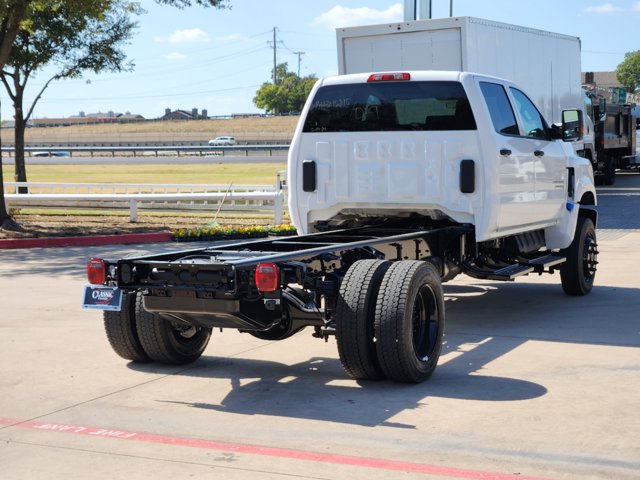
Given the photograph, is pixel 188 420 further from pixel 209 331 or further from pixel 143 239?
pixel 143 239

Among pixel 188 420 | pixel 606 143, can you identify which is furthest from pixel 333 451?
pixel 606 143

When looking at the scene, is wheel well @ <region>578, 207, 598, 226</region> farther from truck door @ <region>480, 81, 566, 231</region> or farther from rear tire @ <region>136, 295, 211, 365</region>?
rear tire @ <region>136, 295, 211, 365</region>

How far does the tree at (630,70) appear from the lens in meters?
167

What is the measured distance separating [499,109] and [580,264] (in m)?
2.69

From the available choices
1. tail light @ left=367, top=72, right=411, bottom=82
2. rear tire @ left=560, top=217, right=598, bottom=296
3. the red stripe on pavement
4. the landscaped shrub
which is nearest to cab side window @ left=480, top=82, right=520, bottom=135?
tail light @ left=367, top=72, right=411, bottom=82

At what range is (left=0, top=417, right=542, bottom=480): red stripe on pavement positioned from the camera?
543cm

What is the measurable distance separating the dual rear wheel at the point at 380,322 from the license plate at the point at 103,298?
158 cm

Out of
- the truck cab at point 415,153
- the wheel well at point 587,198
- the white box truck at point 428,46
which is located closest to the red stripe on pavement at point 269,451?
the truck cab at point 415,153

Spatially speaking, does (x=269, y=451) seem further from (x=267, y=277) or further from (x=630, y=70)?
(x=630, y=70)

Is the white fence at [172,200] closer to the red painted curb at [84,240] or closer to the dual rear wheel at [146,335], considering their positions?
the red painted curb at [84,240]

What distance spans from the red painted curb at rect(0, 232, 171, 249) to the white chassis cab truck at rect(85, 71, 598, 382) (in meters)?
8.93

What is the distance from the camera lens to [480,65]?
57.1ft

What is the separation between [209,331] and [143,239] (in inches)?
419

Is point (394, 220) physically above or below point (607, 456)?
above
